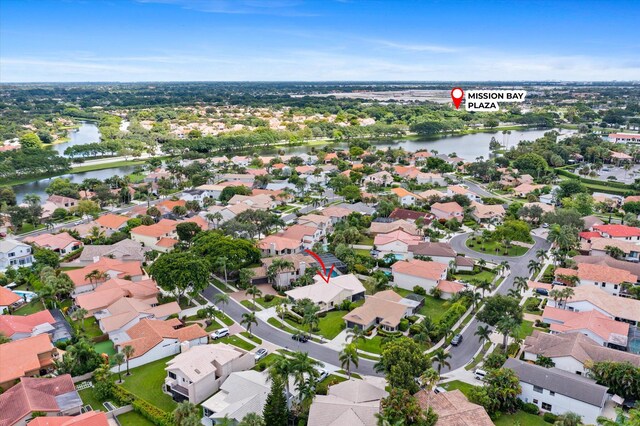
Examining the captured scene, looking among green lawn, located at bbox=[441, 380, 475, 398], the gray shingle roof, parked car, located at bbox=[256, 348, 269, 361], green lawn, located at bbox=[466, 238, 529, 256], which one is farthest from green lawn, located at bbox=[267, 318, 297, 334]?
green lawn, located at bbox=[466, 238, 529, 256]

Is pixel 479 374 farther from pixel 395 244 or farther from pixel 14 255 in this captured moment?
pixel 14 255

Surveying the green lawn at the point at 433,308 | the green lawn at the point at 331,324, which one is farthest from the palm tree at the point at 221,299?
the green lawn at the point at 433,308

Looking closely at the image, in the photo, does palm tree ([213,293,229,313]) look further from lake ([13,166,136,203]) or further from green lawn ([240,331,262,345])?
lake ([13,166,136,203])

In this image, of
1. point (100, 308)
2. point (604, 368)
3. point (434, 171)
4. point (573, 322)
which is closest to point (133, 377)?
point (100, 308)

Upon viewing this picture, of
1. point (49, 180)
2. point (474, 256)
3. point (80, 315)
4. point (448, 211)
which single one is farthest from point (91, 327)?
point (49, 180)

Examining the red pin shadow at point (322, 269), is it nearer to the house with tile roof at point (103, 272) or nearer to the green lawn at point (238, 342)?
the green lawn at point (238, 342)
